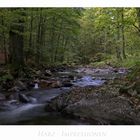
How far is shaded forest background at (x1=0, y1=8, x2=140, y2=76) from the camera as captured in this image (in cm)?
345

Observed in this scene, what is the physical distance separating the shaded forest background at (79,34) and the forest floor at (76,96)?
0.76 feet

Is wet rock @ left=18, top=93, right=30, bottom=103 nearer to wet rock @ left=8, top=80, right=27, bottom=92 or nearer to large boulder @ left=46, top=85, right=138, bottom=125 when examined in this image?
wet rock @ left=8, top=80, right=27, bottom=92

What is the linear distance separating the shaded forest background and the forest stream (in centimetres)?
25

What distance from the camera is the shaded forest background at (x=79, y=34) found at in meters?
3.45

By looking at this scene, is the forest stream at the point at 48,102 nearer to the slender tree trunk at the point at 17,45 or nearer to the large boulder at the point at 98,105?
the large boulder at the point at 98,105

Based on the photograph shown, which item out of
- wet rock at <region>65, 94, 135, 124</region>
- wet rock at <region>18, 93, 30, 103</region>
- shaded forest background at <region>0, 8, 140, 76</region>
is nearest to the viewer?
wet rock at <region>65, 94, 135, 124</region>

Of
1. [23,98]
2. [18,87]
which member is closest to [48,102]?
[23,98]

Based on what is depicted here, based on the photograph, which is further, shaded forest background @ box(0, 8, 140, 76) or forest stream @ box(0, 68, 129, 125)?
shaded forest background @ box(0, 8, 140, 76)

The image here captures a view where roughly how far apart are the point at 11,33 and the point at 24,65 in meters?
0.46

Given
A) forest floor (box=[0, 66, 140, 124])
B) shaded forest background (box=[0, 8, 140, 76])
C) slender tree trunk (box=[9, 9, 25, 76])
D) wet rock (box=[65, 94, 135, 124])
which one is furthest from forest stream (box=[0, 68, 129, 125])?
slender tree trunk (box=[9, 9, 25, 76])

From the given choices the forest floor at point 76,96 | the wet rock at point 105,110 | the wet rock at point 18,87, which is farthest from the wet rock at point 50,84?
the wet rock at point 105,110

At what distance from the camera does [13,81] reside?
13.6 ft

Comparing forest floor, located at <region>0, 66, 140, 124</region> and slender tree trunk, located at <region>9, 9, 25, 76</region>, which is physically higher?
slender tree trunk, located at <region>9, 9, 25, 76</region>

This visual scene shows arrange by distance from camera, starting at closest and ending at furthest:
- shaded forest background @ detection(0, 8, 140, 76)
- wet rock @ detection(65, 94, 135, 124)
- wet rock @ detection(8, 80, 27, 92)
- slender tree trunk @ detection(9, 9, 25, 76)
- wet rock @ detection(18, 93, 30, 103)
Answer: wet rock @ detection(65, 94, 135, 124) < shaded forest background @ detection(0, 8, 140, 76) < wet rock @ detection(18, 93, 30, 103) < wet rock @ detection(8, 80, 27, 92) < slender tree trunk @ detection(9, 9, 25, 76)
